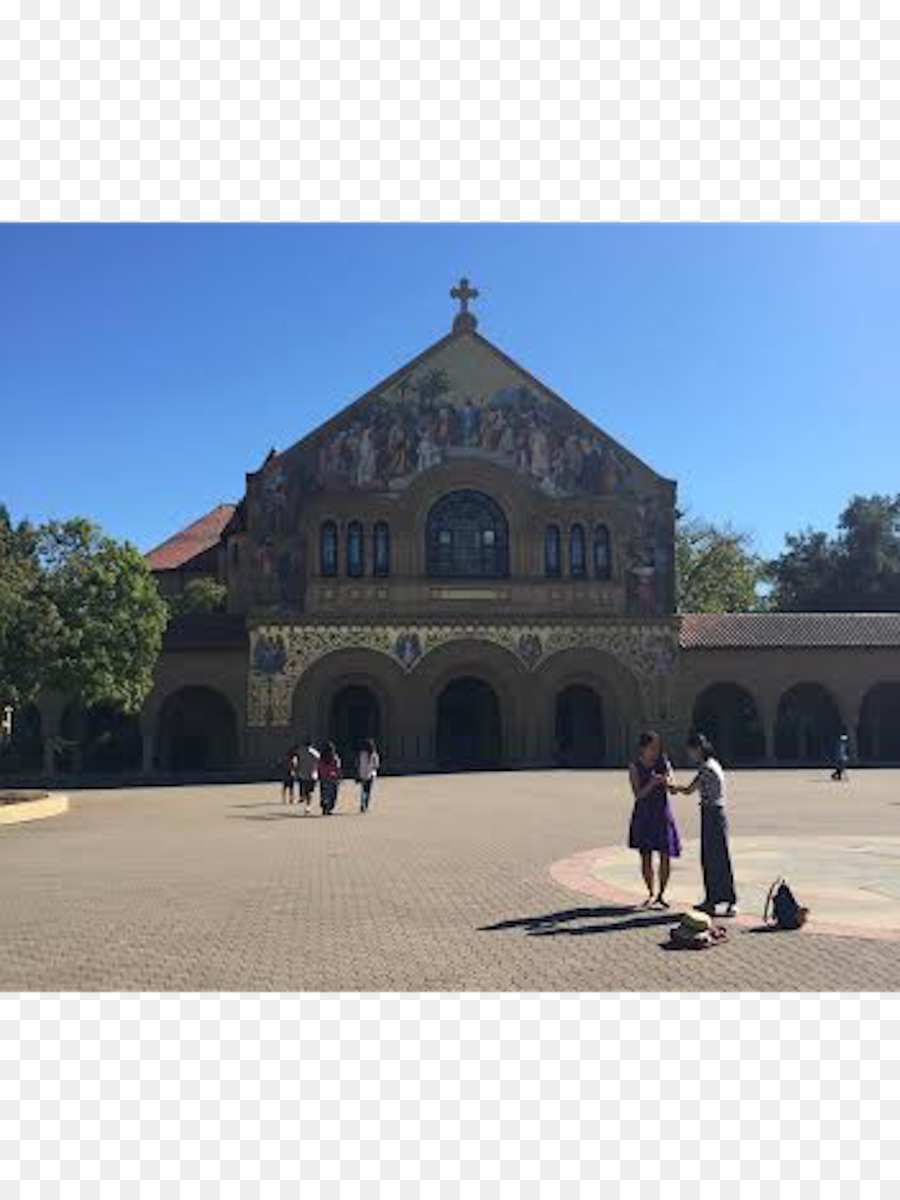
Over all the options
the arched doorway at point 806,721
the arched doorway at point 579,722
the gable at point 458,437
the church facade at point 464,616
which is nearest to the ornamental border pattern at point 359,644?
the church facade at point 464,616

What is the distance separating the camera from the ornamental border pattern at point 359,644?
A: 40.4 metres

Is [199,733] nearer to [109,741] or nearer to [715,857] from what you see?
[109,741]

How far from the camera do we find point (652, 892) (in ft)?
38.6

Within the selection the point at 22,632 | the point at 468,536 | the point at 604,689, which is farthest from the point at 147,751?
the point at 604,689

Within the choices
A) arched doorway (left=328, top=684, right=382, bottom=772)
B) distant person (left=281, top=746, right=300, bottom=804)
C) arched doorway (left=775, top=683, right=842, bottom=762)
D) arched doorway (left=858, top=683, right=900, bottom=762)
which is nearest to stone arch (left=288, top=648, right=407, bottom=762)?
arched doorway (left=328, top=684, right=382, bottom=772)

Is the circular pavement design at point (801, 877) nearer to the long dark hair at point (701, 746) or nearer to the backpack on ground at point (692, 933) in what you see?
the backpack on ground at point (692, 933)

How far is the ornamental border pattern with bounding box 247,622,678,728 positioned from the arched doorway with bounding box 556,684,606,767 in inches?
97.8

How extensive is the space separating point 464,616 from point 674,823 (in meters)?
29.8

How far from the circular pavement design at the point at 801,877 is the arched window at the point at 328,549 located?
25.2 meters

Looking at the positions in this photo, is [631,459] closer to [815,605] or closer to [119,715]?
[119,715]

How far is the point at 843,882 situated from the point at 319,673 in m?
29.1

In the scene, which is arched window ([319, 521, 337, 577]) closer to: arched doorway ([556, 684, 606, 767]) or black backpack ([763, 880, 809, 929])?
arched doorway ([556, 684, 606, 767])

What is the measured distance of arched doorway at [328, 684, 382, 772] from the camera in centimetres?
4203

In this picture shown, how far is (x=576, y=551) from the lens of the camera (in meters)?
42.7
